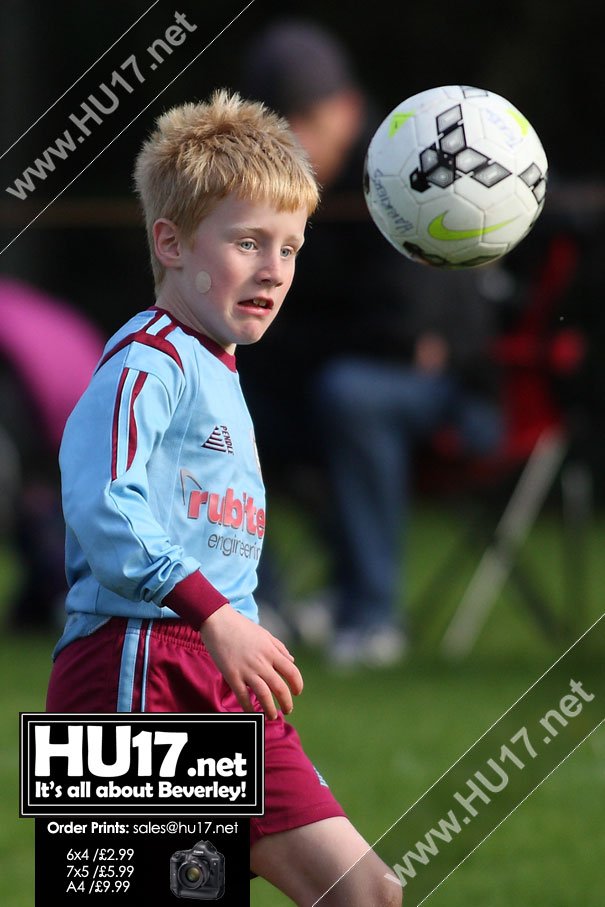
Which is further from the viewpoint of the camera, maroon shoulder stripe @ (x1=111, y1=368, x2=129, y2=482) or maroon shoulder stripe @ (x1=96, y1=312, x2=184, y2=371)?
maroon shoulder stripe @ (x1=96, y1=312, x2=184, y2=371)

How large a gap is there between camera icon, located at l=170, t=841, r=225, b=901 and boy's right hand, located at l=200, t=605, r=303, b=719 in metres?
0.20

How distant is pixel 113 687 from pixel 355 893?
15.5 inches

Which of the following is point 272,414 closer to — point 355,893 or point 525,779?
point 525,779

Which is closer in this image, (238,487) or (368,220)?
(238,487)

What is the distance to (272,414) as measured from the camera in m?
5.32

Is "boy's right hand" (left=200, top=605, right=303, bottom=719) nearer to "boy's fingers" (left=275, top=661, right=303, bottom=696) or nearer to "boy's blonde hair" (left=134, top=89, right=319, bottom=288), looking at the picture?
"boy's fingers" (left=275, top=661, right=303, bottom=696)

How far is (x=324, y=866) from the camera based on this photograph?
188 cm

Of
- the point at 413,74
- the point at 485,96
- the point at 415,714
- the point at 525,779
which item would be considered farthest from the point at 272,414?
the point at 413,74

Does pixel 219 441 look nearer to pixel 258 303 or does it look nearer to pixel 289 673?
pixel 258 303

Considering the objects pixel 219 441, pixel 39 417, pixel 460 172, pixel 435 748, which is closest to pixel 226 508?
pixel 219 441

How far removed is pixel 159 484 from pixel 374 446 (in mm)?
3397

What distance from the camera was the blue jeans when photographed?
517 centimetres

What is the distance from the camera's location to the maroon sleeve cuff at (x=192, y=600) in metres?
1.69

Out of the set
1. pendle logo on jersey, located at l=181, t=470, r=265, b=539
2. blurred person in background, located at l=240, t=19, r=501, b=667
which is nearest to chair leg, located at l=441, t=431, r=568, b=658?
blurred person in background, located at l=240, t=19, r=501, b=667
